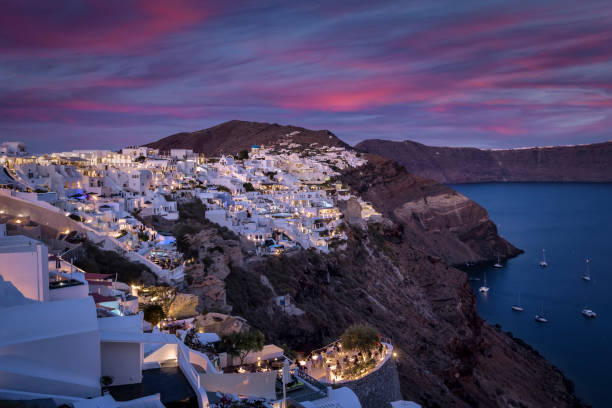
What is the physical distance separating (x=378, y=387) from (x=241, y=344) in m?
6.20

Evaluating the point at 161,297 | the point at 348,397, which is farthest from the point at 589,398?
the point at 161,297

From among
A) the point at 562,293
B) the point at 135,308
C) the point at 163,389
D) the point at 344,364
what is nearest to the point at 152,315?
the point at 135,308

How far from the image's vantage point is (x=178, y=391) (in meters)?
10.5

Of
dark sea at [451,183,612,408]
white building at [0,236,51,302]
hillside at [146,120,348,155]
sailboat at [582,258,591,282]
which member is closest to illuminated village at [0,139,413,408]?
white building at [0,236,51,302]

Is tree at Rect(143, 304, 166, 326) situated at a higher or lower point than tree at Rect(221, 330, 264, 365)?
higher

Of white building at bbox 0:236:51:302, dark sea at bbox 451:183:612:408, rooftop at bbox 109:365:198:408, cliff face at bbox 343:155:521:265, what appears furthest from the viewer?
cliff face at bbox 343:155:521:265

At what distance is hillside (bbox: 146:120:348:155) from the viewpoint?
376 feet

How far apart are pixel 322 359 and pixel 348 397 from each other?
6.40 meters

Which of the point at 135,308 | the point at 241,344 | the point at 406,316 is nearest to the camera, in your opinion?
the point at 241,344

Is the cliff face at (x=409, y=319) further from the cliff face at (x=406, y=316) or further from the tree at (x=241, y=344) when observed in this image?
the tree at (x=241, y=344)

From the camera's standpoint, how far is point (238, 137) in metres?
142

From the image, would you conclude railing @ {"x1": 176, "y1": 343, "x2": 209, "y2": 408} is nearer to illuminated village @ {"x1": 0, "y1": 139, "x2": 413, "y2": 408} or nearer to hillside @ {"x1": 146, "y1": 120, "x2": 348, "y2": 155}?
illuminated village @ {"x1": 0, "y1": 139, "x2": 413, "y2": 408}

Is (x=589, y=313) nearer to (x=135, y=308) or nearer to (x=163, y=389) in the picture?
(x=135, y=308)

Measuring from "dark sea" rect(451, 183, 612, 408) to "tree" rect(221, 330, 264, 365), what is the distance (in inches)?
1189
